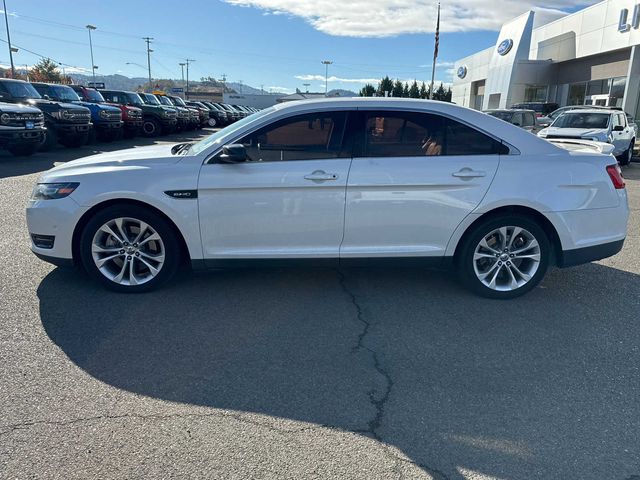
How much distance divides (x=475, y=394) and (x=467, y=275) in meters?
1.57

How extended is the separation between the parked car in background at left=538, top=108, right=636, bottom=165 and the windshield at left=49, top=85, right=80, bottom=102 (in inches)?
612

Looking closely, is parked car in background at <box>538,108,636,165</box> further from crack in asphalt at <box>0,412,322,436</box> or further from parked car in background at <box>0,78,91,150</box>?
parked car in background at <box>0,78,91,150</box>

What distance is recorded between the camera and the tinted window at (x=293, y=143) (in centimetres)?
409

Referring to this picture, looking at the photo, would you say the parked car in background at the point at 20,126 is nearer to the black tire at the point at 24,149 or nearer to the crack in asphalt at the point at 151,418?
the black tire at the point at 24,149

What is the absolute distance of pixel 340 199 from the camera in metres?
4.05

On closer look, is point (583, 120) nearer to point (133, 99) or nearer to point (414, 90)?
point (133, 99)

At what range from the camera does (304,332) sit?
3680 mm

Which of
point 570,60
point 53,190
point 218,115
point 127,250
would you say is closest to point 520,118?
point 127,250

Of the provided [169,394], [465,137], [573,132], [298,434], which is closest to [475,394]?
[298,434]

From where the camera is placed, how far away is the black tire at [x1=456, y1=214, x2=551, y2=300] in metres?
4.24

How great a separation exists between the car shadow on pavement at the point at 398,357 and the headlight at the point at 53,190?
2.76 ft

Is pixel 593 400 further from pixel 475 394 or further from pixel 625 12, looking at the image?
pixel 625 12

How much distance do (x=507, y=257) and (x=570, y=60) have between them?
117 feet

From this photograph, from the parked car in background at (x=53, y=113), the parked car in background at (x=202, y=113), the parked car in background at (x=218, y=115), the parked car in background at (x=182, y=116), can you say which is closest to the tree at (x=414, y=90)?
the parked car in background at (x=218, y=115)
